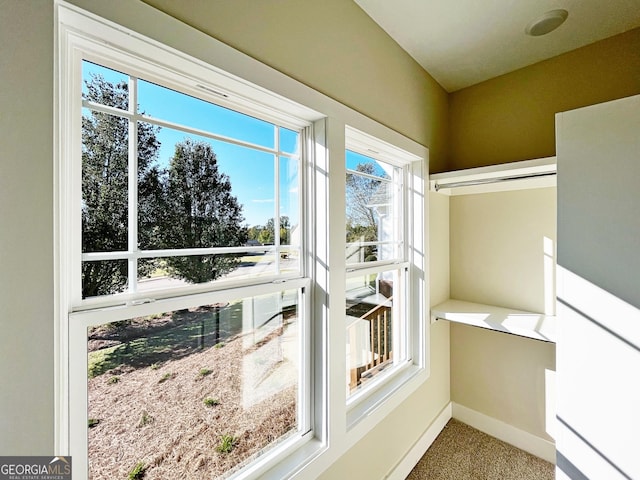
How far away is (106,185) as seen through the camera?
832 mm

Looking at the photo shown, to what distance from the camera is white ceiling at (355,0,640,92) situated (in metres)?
1.49

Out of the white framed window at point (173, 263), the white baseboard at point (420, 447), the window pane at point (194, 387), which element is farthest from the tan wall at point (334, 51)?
the white baseboard at point (420, 447)

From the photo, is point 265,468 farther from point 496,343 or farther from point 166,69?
point 496,343

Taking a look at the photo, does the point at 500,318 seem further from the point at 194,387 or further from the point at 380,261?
the point at 194,387

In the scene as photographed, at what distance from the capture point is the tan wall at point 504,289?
1.98 m

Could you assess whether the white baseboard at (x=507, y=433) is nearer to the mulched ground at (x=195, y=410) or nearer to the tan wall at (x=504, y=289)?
the tan wall at (x=504, y=289)

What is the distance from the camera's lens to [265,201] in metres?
1.22

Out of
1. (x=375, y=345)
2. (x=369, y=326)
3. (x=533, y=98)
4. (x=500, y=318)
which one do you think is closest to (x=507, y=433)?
(x=500, y=318)

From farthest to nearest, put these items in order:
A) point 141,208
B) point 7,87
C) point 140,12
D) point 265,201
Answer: point 265,201
point 141,208
point 140,12
point 7,87

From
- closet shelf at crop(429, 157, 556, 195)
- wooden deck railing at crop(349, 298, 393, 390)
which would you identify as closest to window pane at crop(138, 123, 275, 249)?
wooden deck railing at crop(349, 298, 393, 390)

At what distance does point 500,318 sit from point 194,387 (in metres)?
1.90

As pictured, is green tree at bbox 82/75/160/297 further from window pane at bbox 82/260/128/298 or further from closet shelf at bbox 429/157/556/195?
closet shelf at bbox 429/157/556/195

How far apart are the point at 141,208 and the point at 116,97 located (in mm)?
340

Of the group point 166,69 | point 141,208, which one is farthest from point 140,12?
point 141,208
